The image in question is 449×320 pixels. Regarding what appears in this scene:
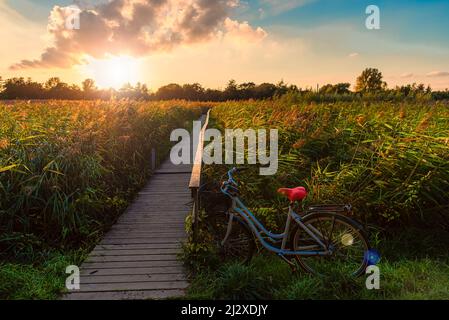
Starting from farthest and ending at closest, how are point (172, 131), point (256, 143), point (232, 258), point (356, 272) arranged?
point (172, 131)
point (256, 143)
point (232, 258)
point (356, 272)

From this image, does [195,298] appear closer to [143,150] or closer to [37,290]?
[37,290]

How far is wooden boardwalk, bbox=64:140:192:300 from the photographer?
15.3 ft

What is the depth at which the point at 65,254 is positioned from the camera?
5.72 m

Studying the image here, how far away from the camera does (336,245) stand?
486cm

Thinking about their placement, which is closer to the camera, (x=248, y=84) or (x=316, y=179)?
(x=316, y=179)

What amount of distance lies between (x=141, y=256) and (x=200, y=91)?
58.7 m

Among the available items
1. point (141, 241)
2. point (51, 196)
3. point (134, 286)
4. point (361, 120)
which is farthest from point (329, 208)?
point (361, 120)

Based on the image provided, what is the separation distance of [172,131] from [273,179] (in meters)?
10.8

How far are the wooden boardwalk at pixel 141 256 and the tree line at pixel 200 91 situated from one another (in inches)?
355

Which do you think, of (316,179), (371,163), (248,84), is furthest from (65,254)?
(248,84)

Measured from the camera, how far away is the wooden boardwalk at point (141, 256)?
466 centimetres

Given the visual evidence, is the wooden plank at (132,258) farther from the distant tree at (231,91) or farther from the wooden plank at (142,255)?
the distant tree at (231,91)

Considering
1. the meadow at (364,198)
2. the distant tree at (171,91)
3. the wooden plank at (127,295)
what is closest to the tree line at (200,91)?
the distant tree at (171,91)

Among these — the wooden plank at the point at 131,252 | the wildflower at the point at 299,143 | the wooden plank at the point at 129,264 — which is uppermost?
the wildflower at the point at 299,143
